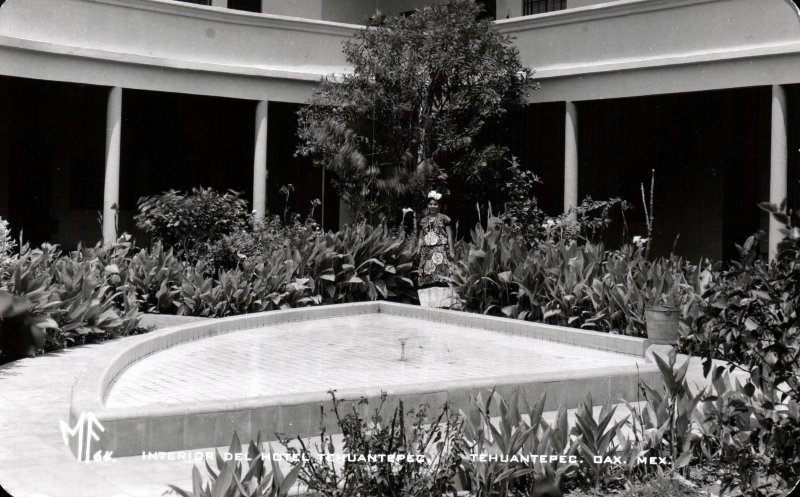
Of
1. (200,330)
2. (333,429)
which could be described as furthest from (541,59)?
(333,429)

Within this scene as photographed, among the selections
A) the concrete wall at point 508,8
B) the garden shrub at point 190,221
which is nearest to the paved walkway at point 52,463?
the garden shrub at point 190,221

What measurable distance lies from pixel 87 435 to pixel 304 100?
13.0 m

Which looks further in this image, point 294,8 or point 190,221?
point 294,8

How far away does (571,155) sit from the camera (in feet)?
55.8

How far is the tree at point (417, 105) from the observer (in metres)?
16.3

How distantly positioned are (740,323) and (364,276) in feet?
36.2

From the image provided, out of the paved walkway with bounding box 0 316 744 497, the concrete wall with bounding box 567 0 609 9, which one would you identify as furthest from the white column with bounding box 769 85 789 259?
the concrete wall with bounding box 567 0 609 9

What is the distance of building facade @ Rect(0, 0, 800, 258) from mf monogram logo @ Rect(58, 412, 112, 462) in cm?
970

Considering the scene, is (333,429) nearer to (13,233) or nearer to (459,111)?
(459,111)

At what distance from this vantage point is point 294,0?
67.4 feet

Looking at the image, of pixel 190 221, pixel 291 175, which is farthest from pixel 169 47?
pixel 291 175

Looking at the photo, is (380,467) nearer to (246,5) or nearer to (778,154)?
(778,154)

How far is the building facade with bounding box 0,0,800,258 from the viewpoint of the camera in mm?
14555

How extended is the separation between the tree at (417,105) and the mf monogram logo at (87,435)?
1087cm
